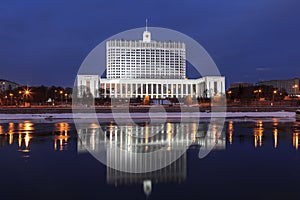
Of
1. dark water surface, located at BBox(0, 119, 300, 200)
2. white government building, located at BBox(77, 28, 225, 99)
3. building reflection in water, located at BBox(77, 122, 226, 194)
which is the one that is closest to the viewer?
dark water surface, located at BBox(0, 119, 300, 200)

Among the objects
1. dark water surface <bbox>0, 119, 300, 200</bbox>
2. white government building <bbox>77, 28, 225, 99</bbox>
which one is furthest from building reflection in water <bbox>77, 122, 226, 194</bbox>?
white government building <bbox>77, 28, 225, 99</bbox>

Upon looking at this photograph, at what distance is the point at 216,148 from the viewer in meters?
11.6

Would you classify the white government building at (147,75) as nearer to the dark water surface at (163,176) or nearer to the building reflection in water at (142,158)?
the building reflection in water at (142,158)

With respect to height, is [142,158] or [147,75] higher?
[147,75]

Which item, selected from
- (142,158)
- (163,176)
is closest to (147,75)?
(142,158)

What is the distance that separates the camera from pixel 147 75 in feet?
520

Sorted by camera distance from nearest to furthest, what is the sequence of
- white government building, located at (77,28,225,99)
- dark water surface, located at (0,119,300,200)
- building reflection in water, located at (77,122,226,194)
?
dark water surface, located at (0,119,300,200), building reflection in water, located at (77,122,226,194), white government building, located at (77,28,225,99)

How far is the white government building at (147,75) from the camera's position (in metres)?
139

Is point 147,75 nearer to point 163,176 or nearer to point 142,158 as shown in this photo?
point 142,158

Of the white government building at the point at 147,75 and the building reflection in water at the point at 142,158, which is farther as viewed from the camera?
the white government building at the point at 147,75

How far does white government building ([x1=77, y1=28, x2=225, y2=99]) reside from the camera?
456 feet

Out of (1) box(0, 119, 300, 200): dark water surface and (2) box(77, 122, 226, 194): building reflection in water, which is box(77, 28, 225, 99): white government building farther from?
(1) box(0, 119, 300, 200): dark water surface

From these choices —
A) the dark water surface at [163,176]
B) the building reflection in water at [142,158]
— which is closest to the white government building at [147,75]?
the building reflection in water at [142,158]

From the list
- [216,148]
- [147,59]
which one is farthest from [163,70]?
[216,148]
